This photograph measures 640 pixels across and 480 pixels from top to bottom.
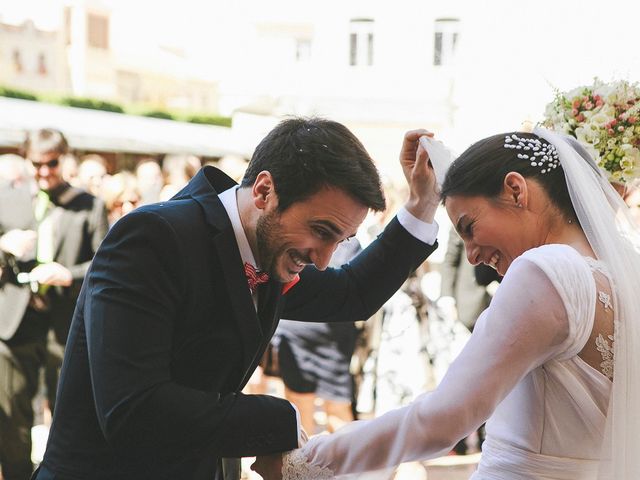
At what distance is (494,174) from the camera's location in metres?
2.29

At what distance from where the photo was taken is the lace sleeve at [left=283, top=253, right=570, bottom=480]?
203 cm

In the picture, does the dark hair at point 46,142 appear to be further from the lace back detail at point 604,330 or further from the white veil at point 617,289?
the lace back detail at point 604,330

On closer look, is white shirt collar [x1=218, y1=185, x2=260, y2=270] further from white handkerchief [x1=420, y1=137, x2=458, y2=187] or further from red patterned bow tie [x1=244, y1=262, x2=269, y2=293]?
white handkerchief [x1=420, y1=137, x2=458, y2=187]

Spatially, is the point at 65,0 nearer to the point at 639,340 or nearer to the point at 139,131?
the point at 139,131

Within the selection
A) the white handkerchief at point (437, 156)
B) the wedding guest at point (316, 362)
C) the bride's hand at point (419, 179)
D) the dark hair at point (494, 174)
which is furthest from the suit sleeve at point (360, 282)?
the wedding guest at point (316, 362)

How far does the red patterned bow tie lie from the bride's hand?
65 cm

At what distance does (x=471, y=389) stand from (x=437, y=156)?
→ 2.93 ft

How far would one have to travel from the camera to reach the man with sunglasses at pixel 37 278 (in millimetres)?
5430

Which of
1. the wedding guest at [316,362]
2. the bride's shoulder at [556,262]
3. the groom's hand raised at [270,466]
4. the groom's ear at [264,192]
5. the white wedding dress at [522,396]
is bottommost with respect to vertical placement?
the wedding guest at [316,362]

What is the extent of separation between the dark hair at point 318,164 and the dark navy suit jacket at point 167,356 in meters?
0.19

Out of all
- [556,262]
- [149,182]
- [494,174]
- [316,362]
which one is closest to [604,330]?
[556,262]

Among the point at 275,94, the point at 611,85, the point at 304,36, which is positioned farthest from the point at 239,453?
the point at 304,36

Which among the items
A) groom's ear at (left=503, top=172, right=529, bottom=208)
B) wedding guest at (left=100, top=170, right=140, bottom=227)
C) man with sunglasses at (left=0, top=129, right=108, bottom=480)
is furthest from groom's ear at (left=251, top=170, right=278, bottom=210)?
wedding guest at (left=100, top=170, right=140, bottom=227)

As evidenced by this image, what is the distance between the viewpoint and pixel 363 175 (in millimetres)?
2215
